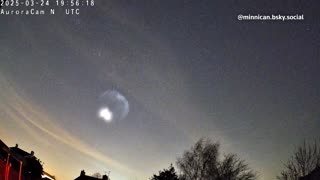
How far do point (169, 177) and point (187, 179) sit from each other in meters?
8.26

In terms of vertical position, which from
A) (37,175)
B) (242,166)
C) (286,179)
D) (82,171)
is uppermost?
(82,171)

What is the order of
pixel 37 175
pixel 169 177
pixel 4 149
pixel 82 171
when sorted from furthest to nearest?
pixel 82 171
pixel 169 177
pixel 37 175
pixel 4 149

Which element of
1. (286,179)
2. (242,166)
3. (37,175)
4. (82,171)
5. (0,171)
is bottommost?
(0,171)

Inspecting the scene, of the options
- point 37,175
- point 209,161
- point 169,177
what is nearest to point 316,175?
point 209,161

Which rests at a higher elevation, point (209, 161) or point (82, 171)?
point (82, 171)

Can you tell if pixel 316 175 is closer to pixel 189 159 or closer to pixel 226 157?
pixel 226 157

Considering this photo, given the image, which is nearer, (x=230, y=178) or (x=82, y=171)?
(x=230, y=178)

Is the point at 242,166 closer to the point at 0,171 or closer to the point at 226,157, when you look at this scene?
the point at 226,157

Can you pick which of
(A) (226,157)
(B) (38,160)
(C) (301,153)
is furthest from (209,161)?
(B) (38,160)

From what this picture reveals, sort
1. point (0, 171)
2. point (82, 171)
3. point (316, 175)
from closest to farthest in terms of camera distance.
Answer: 1. point (0, 171)
2. point (316, 175)
3. point (82, 171)

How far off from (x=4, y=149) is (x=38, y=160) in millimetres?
25169

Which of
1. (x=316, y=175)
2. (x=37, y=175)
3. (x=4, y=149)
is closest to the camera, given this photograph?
(x=4, y=149)

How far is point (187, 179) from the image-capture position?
188ft

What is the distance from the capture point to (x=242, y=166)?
55375 mm
